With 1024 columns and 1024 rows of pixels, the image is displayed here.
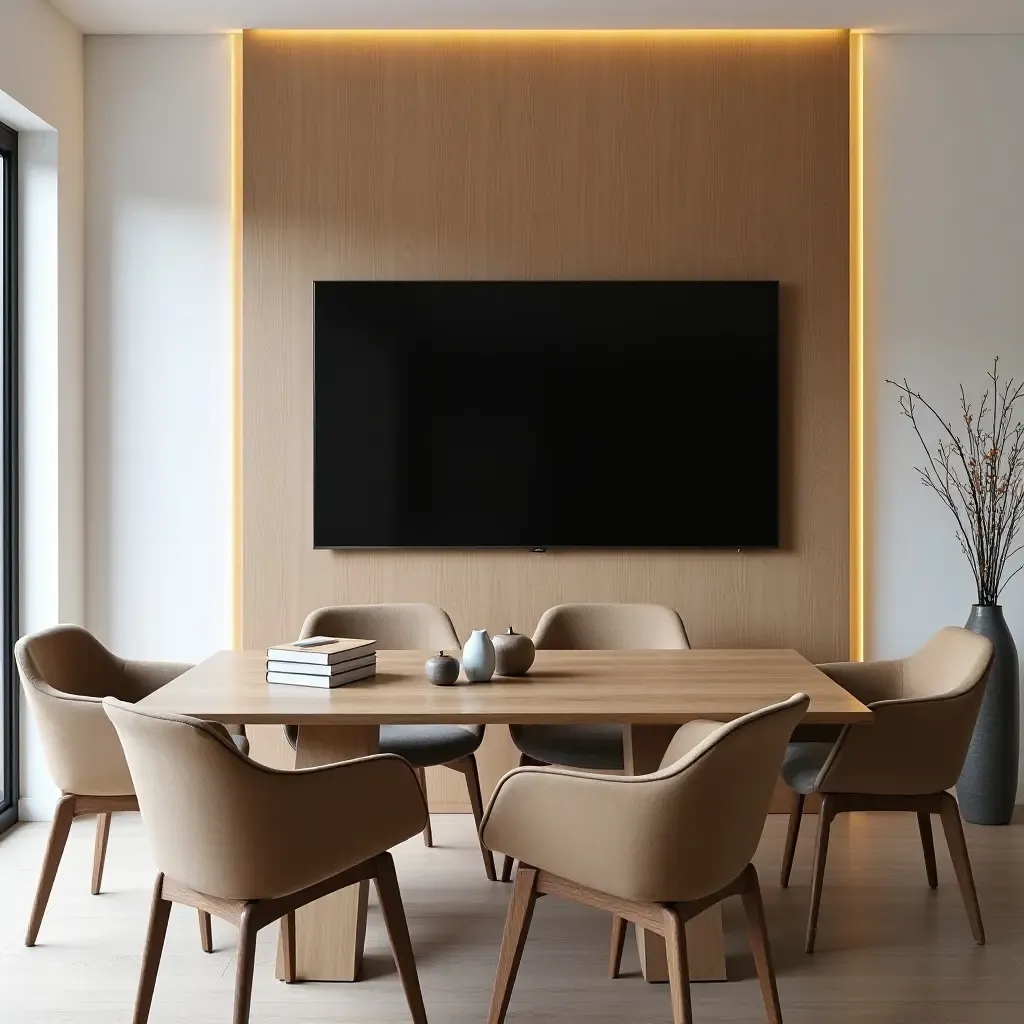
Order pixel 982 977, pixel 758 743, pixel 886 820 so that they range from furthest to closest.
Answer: pixel 886 820, pixel 982 977, pixel 758 743

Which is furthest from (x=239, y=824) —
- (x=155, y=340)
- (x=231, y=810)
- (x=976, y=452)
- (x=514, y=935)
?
(x=976, y=452)

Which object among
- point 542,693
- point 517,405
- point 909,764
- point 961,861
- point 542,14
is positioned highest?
point 542,14

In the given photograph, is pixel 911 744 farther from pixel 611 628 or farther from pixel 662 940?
pixel 611 628

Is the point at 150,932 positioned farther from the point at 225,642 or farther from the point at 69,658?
the point at 225,642

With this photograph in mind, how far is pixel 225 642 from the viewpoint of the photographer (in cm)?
437

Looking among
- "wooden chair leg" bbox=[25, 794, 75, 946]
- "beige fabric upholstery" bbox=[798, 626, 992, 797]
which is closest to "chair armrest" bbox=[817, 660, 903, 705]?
"beige fabric upholstery" bbox=[798, 626, 992, 797]

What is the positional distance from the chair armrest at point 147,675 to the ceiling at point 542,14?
244 cm

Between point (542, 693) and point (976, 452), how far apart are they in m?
2.44

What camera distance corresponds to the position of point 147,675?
3471 mm

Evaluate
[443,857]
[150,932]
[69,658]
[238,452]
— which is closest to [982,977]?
[443,857]

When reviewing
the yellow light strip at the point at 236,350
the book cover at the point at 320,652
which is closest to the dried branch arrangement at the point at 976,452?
the book cover at the point at 320,652

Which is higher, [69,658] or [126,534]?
[126,534]

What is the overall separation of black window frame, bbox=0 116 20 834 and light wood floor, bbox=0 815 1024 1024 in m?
0.58

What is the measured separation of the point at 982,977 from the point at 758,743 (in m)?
1.22
